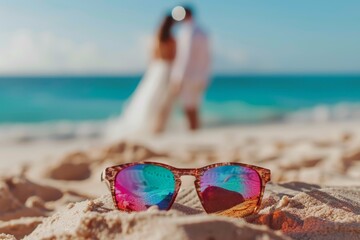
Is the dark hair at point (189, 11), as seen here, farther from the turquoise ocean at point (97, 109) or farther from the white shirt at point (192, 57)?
the turquoise ocean at point (97, 109)

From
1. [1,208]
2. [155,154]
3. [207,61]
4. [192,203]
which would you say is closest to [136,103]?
[207,61]

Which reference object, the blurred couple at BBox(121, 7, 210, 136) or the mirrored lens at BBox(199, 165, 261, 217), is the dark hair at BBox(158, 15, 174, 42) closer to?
the blurred couple at BBox(121, 7, 210, 136)

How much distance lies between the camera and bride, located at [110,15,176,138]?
322 inches

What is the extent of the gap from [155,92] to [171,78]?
505 millimetres

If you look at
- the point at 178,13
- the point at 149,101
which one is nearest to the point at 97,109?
the point at 149,101

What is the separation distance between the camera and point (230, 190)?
5.38ft

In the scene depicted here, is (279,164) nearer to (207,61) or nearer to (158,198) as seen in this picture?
(158,198)

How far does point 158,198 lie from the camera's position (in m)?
1.57

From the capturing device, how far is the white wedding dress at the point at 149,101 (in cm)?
855

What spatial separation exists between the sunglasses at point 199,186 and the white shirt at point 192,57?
5750 millimetres

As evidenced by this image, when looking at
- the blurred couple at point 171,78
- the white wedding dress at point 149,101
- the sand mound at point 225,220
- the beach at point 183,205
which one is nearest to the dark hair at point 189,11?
the blurred couple at point 171,78

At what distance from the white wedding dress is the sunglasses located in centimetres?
685

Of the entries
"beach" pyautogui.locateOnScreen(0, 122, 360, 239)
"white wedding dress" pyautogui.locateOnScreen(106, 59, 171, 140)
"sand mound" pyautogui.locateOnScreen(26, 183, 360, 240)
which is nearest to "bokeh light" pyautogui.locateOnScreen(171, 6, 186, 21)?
"white wedding dress" pyautogui.locateOnScreen(106, 59, 171, 140)

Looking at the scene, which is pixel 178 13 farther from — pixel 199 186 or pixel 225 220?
pixel 225 220
